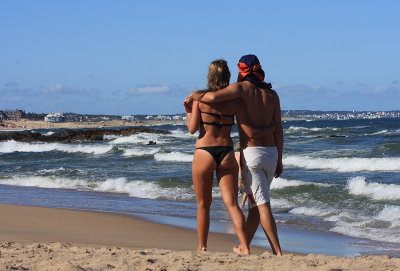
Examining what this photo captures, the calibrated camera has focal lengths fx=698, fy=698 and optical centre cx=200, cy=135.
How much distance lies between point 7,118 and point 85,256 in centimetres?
15490

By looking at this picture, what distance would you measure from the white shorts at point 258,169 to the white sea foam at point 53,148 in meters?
30.3

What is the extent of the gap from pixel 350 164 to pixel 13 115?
5776 inches

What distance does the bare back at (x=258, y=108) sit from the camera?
18.9 ft

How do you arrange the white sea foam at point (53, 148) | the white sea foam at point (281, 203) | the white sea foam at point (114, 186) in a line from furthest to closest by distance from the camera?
1. the white sea foam at point (53, 148)
2. the white sea foam at point (114, 186)
3. the white sea foam at point (281, 203)

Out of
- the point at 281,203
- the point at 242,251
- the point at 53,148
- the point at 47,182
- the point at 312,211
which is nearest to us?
the point at 242,251

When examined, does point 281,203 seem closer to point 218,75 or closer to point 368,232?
point 368,232

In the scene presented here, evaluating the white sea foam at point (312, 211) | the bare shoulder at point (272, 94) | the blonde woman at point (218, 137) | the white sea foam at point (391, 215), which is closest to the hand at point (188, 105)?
the blonde woman at point (218, 137)

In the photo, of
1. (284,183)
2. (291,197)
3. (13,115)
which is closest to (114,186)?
(284,183)

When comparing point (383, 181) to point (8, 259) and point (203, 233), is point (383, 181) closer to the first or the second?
point (203, 233)

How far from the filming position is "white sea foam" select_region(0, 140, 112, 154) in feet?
122

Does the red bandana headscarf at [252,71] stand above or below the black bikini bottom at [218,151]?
above

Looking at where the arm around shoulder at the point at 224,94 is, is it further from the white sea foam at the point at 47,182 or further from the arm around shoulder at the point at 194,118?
the white sea foam at the point at 47,182

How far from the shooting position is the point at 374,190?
14.0 meters

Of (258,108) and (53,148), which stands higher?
(258,108)
